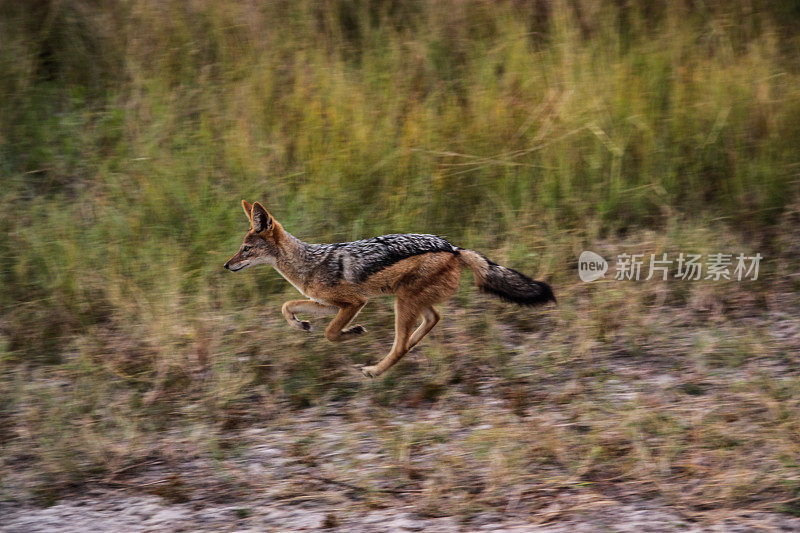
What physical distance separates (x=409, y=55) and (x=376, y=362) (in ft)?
11.2

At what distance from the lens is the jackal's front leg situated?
469 cm

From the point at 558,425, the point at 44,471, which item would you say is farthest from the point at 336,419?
the point at 44,471

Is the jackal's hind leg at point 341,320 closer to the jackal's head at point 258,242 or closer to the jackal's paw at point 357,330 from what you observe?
the jackal's paw at point 357,330

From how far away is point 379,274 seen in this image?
4.63 meters

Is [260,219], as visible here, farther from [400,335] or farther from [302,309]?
[400,335]

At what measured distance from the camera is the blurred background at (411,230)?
4184mm

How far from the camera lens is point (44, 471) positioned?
414cm

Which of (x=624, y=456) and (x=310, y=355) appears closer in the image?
(x=624, y=456)

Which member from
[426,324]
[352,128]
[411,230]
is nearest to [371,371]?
[426,324]

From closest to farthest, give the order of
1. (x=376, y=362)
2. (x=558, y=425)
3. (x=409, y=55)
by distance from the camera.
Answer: (x=558, y=425)
(x=376, y=362)
(x=409, y=55)

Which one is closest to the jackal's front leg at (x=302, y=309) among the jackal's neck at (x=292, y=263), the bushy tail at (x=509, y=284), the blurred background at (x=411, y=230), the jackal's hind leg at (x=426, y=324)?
the jackal's neck at (x=292, y=263)

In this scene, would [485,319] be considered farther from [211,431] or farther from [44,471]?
[44,471]

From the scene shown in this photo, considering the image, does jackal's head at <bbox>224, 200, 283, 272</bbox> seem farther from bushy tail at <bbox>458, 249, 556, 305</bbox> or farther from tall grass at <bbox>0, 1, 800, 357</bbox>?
bushy tail at <bbox>458, 249, 556, 305</bbox>

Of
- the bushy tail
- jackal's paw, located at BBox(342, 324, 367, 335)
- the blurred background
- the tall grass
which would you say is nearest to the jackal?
the bushy tail
